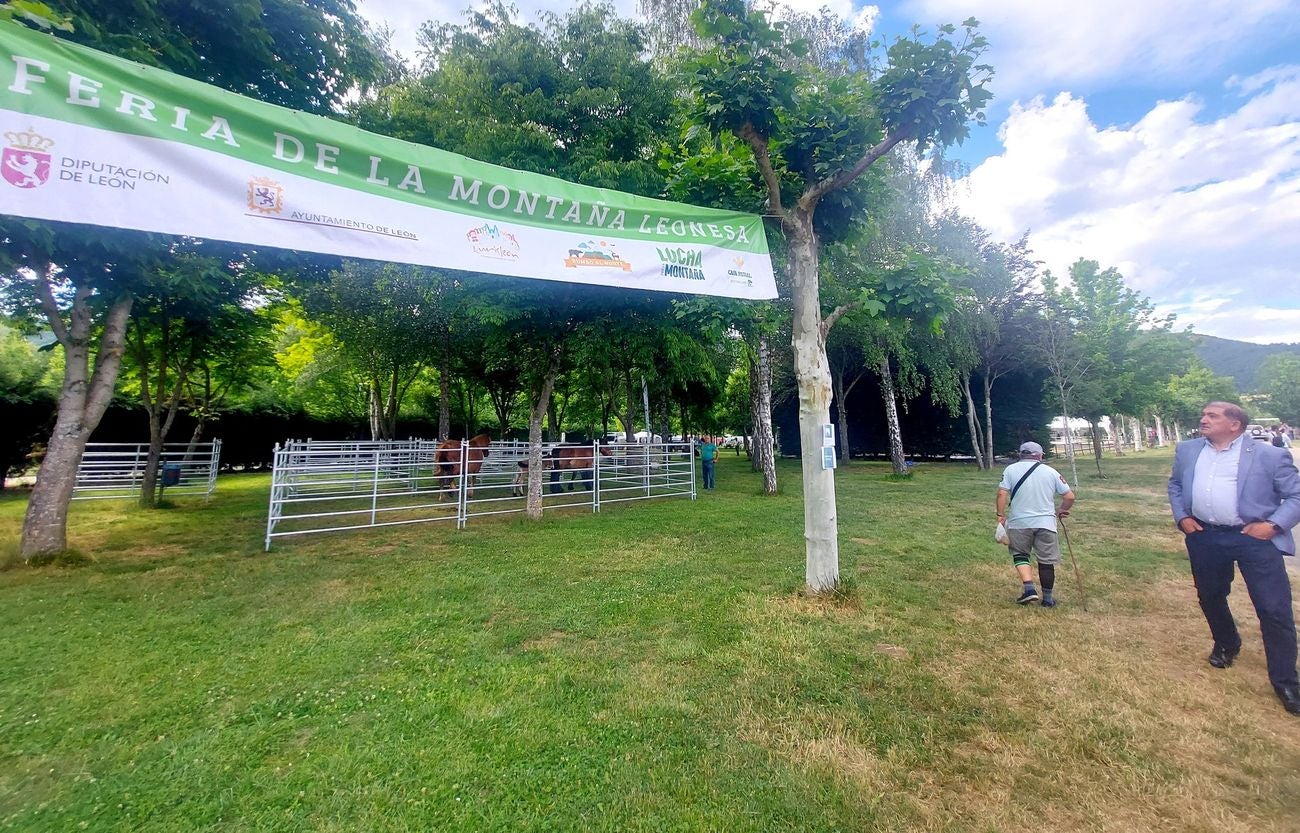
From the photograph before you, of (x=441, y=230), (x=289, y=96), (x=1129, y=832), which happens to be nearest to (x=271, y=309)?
(x=289, y=96)

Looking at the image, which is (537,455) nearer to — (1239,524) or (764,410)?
(764,410)

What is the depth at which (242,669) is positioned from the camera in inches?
137

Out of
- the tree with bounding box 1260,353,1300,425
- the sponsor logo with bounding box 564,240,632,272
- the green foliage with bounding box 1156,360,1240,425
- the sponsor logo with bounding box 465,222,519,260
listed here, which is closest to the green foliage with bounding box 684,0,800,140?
the sponsor logo with bounding box 564,240,632,272

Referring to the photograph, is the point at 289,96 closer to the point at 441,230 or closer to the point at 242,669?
the point at 441,230

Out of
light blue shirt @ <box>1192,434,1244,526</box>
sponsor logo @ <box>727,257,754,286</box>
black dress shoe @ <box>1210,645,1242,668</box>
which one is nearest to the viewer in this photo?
light blue shirt @ <box>1192,434,1244,526</box>

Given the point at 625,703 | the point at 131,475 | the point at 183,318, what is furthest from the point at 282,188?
the point at 131,475

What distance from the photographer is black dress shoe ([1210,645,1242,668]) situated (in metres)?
3.52

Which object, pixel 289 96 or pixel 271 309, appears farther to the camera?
pixel 271 309

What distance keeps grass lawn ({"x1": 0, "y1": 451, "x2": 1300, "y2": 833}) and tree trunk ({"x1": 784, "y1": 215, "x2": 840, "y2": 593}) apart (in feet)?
1.18

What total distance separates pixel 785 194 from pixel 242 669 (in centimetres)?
615

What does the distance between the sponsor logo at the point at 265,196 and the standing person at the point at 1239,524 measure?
244 inches

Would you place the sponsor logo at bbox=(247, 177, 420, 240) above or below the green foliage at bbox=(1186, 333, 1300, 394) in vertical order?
below

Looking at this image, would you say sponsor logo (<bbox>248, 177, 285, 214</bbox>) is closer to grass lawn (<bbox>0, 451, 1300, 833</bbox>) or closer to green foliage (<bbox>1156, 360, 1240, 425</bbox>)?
grass lawn (<bbox>0, 451, 1300, 833</bbox>)

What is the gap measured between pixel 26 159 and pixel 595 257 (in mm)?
3505
